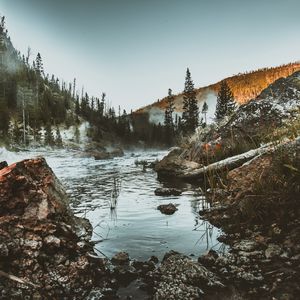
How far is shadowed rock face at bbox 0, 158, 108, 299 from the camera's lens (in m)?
3.29

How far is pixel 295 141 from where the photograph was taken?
4.97 m

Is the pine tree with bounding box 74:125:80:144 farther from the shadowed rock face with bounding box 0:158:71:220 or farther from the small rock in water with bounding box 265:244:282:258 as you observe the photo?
the small rock in water with bounding box 265:244:282:258

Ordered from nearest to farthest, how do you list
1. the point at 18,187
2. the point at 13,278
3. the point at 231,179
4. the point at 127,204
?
the point at 13,278 → the point at 18,187 → the point at 231,179 → the point at 127,204

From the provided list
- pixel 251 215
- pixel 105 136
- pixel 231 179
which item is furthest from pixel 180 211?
pixel 105 136

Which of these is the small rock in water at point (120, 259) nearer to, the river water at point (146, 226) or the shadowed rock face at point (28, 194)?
the river water at point (146, 226)

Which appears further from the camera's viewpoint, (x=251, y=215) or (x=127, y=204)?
(x=127, y=204)

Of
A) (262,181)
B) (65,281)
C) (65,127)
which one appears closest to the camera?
(65,281)

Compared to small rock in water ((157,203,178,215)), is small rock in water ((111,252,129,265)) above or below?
below

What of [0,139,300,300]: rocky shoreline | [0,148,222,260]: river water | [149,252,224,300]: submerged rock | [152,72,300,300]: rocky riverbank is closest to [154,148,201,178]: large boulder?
[0,148,222,260]: river water

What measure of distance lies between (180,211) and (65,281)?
12.8ft

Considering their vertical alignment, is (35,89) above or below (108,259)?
above

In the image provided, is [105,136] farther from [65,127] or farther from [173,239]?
[173,239]

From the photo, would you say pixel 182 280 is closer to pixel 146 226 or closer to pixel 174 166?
pixel 146 226

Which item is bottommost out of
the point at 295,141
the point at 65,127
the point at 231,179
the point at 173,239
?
the point at 173,239
